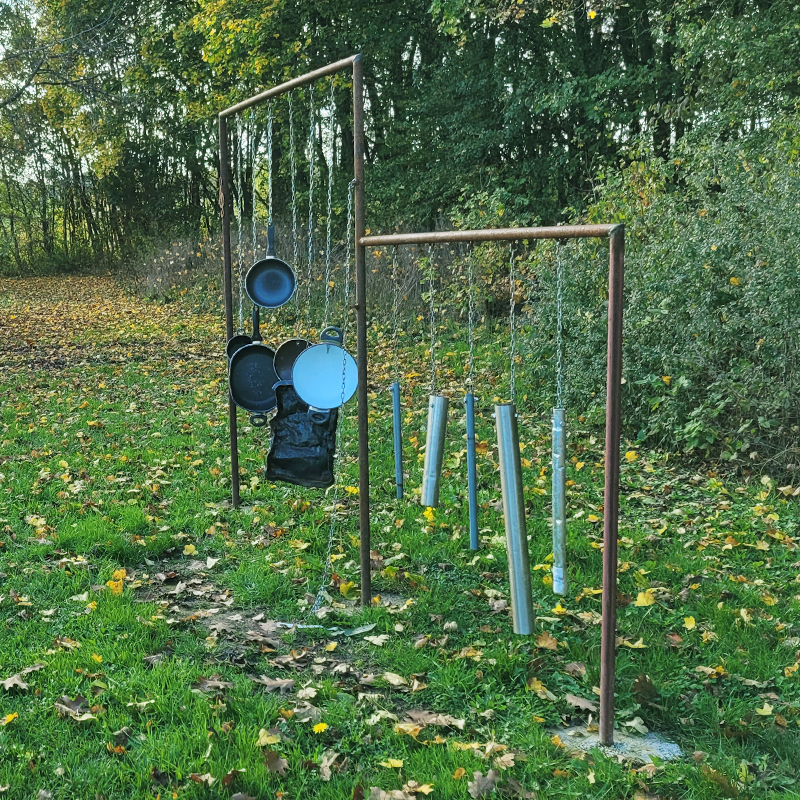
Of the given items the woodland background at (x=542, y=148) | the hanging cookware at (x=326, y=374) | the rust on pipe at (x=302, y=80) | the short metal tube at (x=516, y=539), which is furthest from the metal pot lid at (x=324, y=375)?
the woodland background at (x=542, y=148)

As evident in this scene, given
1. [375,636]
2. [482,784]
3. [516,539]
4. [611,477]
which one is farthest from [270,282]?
[482,784]

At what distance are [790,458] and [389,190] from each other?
12.2 m

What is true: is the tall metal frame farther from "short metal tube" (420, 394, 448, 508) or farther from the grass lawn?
"short metal tube" (420, 394, 448, 508)

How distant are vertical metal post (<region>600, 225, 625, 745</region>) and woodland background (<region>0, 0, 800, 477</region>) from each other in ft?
11.0

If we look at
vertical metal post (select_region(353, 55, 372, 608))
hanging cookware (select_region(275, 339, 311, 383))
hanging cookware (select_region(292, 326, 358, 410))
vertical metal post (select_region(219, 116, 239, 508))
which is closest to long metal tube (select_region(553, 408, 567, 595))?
vertical metal post (select_region(353, 55, 372, 608))

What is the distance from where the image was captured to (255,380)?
486cm

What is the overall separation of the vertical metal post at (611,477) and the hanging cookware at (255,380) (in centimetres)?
234

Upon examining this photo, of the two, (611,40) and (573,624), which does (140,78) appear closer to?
(611,40)

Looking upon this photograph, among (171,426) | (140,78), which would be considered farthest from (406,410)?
(140,78)

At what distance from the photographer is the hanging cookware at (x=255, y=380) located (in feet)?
15.8

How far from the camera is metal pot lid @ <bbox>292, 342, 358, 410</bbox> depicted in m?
4.21

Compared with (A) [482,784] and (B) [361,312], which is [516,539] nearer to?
(A) [482,784]

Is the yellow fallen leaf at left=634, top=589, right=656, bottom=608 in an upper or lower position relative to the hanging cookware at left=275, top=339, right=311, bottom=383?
lower

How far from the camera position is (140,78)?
2131 cm
